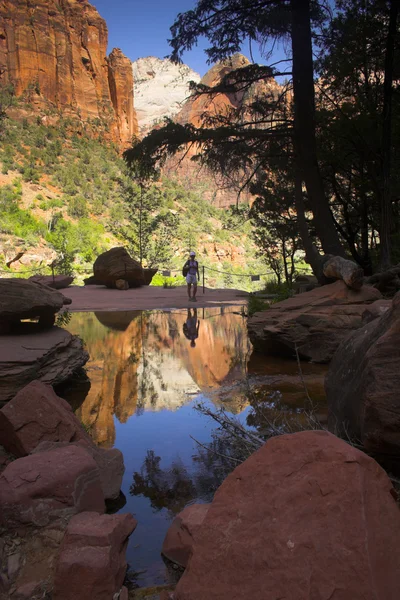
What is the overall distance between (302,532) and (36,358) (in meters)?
4.33

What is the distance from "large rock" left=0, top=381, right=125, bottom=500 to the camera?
3627 mm

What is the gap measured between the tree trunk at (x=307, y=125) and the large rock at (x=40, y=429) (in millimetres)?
8274

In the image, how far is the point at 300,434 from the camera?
195 cm

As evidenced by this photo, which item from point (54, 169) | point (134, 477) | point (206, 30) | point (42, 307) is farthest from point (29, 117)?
point (134, 477)

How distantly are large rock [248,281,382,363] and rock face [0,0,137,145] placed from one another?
54.2 meters

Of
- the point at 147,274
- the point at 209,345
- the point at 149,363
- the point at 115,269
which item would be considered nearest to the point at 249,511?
the point at 149,363

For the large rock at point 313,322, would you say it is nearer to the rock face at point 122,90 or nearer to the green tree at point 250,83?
the green tree at point 250,83

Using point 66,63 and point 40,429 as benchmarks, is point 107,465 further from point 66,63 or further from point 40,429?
point 66,63

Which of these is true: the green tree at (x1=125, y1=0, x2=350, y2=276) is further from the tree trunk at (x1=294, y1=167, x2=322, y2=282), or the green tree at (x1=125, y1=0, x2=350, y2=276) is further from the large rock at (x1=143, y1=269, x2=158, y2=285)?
the large rock at (x1=143, y1=269, x2=158, y2=285)

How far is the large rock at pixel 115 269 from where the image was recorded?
20672 millimetres

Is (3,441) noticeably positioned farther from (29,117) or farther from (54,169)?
(29,117)

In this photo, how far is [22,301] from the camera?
20.4 ft

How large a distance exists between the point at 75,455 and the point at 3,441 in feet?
3.21

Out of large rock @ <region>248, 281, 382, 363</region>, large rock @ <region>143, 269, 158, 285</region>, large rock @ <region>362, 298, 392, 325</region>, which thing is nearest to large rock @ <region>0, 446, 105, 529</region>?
large rock @ <region>362, 298, 392, 325</region>
